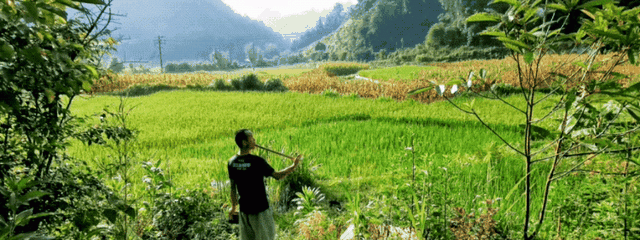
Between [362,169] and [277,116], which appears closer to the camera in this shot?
[362,169]

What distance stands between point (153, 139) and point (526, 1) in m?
6.89

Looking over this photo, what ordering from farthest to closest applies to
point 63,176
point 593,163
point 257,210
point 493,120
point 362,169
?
1. point 493,120
2. point 362,169
3. point 593,163
4. point 257,210
5. point 63,176

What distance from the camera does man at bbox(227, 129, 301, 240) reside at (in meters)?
2.22

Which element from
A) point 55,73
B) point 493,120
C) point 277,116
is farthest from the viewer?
point 277,116

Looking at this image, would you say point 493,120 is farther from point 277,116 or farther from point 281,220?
point 281,220

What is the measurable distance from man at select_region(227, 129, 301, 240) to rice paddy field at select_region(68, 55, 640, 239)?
33 centimetres

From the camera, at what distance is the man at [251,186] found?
2.22 m

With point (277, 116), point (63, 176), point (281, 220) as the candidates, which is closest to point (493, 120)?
point (277, 116)

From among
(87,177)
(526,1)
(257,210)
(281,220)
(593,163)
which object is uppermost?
(526,1)

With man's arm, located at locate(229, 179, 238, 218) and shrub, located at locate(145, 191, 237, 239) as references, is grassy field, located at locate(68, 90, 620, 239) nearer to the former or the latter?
shrub, located at locate(145, 191, 237, 239)

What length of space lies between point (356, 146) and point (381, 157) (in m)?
0.67

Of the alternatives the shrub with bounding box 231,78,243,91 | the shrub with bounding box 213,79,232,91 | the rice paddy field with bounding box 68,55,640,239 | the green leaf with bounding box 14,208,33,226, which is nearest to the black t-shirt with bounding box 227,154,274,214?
the rice paddy field with bounding box 68,55,640,239

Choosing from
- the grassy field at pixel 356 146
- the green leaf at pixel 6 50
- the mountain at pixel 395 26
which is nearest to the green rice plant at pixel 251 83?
the grassy field at pixel 356 146

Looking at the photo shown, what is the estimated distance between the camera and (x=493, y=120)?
727 centimetres
